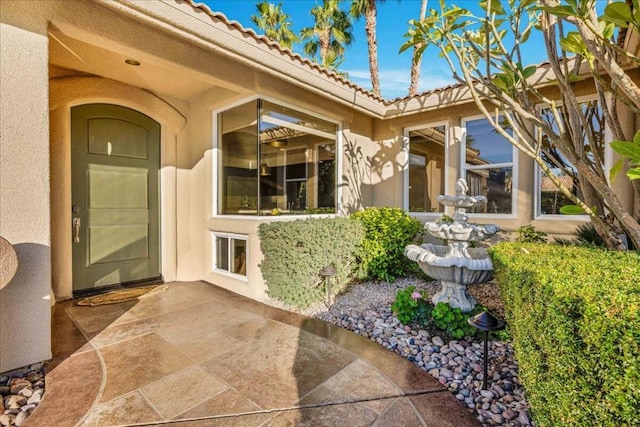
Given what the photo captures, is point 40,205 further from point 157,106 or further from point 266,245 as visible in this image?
point 157,106

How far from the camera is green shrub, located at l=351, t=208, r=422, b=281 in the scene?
560 centimetres

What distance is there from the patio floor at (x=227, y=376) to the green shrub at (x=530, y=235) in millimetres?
3435

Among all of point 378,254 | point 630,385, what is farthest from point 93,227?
point 630,385

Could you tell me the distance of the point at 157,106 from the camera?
→ 5.55 meters

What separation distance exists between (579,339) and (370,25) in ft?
45.1

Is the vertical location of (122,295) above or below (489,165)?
below

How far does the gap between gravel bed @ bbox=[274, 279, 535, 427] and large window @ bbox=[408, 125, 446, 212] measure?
6.92ft

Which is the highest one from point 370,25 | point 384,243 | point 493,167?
point 370,25

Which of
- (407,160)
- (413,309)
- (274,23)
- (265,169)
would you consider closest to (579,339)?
(413,309)

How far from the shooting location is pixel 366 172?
7.01 m

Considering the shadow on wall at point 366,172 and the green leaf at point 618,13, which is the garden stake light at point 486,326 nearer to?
the green leaf at point 618,13

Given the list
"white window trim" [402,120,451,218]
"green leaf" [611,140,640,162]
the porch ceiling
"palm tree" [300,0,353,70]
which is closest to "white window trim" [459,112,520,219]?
"white window trim" [402,120,451,218]

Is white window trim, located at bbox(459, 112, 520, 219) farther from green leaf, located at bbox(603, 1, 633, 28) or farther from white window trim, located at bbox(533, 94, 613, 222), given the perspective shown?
green leaf, located at bbox(603, 1, 633, 28)

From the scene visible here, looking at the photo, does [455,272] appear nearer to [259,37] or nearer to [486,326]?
[486,326]
